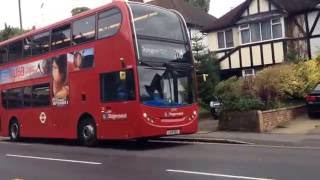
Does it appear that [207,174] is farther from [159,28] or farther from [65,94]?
[65,94]

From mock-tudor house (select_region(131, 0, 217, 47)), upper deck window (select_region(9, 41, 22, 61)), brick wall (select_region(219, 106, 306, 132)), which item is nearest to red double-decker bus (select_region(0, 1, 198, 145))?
upper deck window (select_region(9, 41, 22, 61))

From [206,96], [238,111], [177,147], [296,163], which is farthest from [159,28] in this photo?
[206,96]

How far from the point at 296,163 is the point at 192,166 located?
222 centimetres

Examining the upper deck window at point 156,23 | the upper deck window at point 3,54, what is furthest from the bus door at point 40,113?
the upper deck window at point 156,23

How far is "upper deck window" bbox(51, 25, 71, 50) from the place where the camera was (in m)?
19.7

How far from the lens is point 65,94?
20000 mm

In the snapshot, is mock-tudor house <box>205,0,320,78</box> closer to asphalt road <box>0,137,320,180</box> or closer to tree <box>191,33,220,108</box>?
tree <box>191,33,220,108</box>

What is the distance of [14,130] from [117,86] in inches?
352

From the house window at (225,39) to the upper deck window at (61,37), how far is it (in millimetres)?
19338

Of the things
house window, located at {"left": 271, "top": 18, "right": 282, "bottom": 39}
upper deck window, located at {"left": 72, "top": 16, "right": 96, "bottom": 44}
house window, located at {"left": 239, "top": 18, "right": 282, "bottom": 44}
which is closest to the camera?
upper deck window, located at {"left": 72, "top": 16, "right": 96, "bottom": 44}

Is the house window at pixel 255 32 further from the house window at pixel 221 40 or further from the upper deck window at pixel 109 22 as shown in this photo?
the upper deck window at pixel 109 22

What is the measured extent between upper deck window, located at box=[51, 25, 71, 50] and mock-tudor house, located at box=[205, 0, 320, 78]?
1576 cm

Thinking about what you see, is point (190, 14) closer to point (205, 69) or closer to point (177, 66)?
point (205, 69)

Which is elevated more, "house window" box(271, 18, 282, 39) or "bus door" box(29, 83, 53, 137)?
"house window" box(271, 18, 282, 39)
